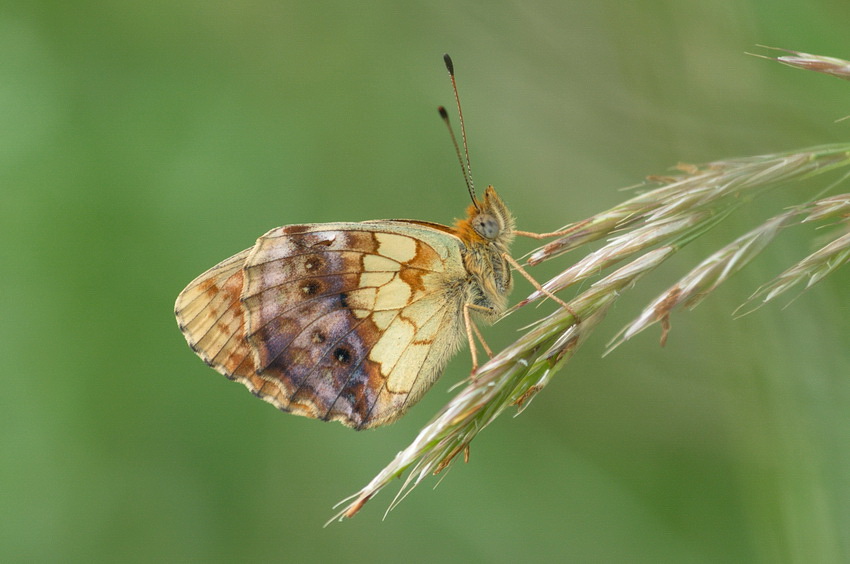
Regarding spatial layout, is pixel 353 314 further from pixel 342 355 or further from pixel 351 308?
pixel 342 355

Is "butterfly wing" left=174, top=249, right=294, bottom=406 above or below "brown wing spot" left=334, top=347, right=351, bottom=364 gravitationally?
above

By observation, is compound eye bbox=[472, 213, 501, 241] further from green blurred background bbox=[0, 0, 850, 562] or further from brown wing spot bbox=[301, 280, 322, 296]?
green blurred background bbox=[0, 0, 850, 562]

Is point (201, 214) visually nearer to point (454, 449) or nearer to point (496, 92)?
point (496, 92)

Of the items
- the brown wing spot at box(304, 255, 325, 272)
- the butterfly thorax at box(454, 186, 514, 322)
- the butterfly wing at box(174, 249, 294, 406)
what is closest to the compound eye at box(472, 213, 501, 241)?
the butterfly thorax at box(454, 186, 514, 322)

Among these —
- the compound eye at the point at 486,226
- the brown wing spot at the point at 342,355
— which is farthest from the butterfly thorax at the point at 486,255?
the brown wing spot at the point at 342,355

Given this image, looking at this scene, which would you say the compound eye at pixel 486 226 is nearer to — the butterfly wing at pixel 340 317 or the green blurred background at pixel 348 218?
the butterfly wing at pixel 340 317

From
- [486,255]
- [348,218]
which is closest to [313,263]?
[486,255]

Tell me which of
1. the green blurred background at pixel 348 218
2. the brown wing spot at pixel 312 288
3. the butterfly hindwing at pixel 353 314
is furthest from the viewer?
the green blurred background at pixel 348 218
